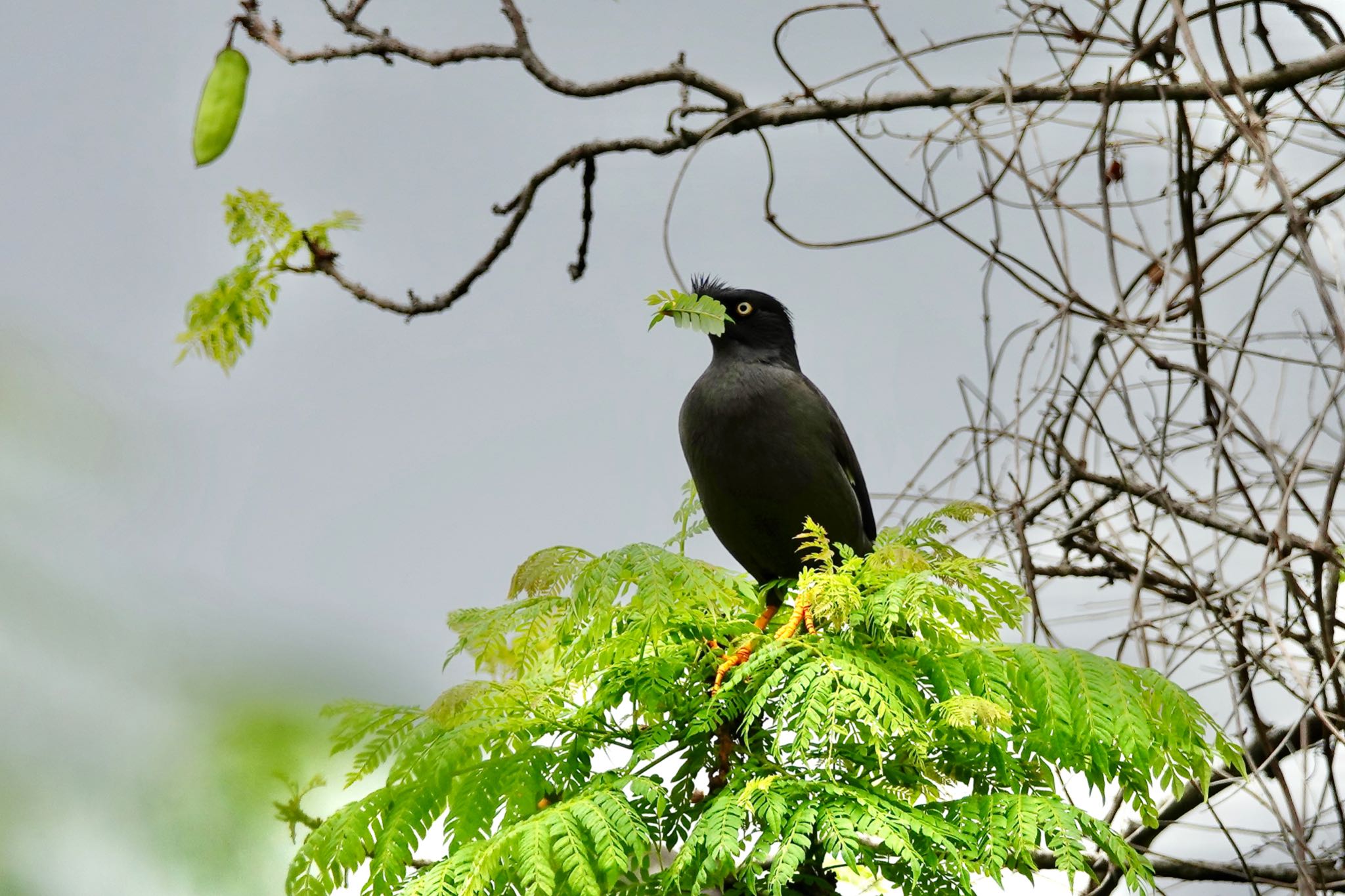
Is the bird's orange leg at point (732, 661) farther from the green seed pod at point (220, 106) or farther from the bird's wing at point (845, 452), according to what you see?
the green seed pod at point (220, 106)

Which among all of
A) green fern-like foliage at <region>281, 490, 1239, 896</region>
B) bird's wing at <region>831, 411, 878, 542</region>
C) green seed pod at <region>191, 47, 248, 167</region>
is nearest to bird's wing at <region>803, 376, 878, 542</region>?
bird's wing at <region>831, 411, 878, 542</region>

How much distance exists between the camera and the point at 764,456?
2254mm

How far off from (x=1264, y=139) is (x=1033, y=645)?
86 centimetres

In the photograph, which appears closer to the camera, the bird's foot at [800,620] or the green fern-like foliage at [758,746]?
the green fern-like foliage at [758,746]

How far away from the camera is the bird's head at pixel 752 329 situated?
2432 mm

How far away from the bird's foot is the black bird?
234mm

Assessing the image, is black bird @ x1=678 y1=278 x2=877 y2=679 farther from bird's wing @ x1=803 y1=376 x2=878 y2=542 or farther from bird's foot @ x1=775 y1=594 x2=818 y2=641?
bird's foot @ x1=775 y1=594 x2=818 y2=641

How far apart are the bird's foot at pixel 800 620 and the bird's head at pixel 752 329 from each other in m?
0.66

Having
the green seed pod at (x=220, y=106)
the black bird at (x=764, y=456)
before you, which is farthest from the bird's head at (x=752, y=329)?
the green seed pod at (x=220, y=106)

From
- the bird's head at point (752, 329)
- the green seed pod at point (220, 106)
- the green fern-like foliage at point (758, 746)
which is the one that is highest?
the bird's head at point (752, 329)

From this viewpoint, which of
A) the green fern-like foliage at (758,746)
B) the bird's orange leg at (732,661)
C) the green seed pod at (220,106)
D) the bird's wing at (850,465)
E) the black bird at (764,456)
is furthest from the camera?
the bird's wing at (850,465)

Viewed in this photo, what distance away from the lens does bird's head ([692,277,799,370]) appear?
2.43 meters

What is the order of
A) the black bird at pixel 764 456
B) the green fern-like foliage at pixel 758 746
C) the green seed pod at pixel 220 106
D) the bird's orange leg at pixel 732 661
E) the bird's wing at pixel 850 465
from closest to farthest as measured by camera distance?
the green seed pod at pixel 220 106
the green fern-like foliage at pixel 758 746
the bird's orange leg at pixel 732 661
the black bird at pixel 764 456
the bird's wing at pixel 850 465

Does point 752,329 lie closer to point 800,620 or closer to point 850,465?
point 850,465
